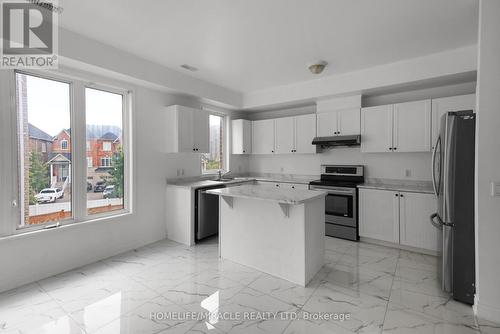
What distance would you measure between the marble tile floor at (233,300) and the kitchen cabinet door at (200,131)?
6.33ft

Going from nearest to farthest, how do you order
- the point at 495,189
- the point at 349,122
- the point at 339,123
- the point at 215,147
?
1. the point at 495,189
2. the point at 349,122
3. the point at 339,123
4. the point at 215,147

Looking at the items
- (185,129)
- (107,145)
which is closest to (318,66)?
(185,129)

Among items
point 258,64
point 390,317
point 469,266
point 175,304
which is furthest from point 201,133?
point 469,266

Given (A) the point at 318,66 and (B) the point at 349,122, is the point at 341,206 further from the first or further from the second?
(A) the point at 318,66

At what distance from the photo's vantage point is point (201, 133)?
4320mm

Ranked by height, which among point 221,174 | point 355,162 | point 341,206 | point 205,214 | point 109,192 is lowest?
point 205,214

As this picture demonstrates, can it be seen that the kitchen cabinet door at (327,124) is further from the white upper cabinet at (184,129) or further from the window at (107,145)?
the window at (107,145)

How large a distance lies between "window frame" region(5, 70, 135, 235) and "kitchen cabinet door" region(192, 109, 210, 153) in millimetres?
1014

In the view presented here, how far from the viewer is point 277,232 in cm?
276

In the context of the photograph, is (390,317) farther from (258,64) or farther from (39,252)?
(39,252)

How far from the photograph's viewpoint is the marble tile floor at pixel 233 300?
1.94 meters

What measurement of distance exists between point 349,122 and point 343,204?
1413 mm
